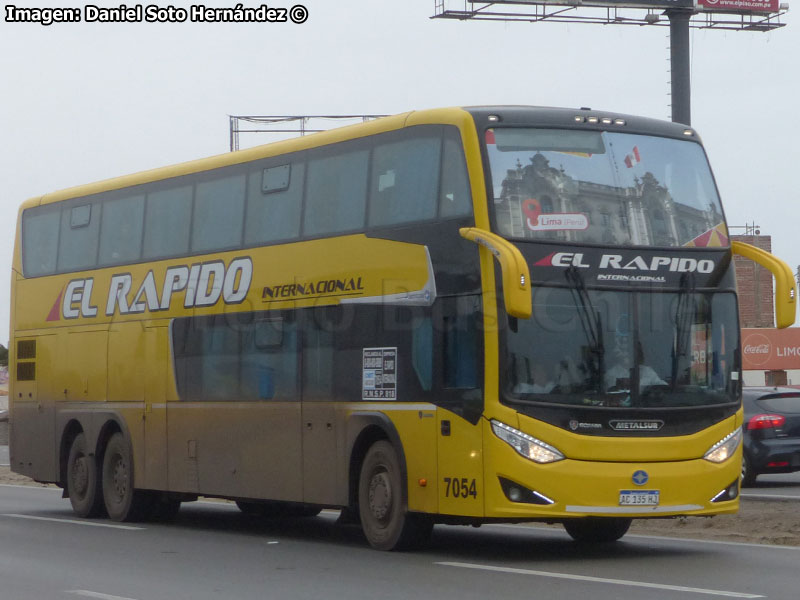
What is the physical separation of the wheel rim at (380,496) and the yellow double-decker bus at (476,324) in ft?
0.10

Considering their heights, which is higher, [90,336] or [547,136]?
[547,136]

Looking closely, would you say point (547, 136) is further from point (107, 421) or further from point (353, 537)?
point (107, 421)

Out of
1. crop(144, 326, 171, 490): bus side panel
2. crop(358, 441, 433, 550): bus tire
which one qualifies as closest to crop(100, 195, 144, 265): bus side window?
crop(144, 326, 171, 490): bus side panel

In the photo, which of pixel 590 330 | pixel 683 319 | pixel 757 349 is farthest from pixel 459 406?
pixel 757 349

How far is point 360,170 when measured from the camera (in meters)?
15.5

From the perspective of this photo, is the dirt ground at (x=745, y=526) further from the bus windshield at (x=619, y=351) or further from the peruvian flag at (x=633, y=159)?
the peruvian flag at (x=633, y=159)

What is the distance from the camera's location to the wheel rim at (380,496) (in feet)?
48.2

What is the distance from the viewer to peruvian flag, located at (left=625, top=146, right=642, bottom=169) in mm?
14391

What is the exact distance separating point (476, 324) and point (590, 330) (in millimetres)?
1025

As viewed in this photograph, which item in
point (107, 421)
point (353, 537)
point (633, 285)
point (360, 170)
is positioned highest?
point (360, 170)

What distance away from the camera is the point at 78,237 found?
69.8 feet

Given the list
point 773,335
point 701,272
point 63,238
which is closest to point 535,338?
point 701,272

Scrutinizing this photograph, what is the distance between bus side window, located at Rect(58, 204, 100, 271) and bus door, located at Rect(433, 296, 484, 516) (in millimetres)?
8170

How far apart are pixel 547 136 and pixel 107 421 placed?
8799mm
